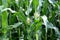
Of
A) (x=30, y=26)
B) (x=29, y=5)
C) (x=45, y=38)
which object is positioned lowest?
(x=45, y=38)

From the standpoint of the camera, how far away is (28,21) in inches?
37.9

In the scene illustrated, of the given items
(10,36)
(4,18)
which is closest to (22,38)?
(10,36)

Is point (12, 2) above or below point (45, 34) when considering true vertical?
above

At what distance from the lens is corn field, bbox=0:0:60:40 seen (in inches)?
37.3

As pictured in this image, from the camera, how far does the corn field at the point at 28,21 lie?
3.11 ft

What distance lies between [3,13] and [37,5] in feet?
0.68

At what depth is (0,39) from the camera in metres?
0.99

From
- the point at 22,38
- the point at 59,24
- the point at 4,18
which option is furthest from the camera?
the point at 59,24

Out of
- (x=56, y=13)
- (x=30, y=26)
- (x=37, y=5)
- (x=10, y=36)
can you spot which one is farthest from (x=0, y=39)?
(x=56, y=13)

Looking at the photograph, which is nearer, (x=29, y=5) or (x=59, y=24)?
(x=29, y=5)

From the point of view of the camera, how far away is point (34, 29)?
97 cm

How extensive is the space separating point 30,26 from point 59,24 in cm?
30

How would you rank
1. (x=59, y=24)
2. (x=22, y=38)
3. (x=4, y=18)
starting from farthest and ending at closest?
1. (x=59, y=24)
2. (x=22, y=38)
3. (x=4, y=18)

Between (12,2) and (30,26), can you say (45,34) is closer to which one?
(30,26)
